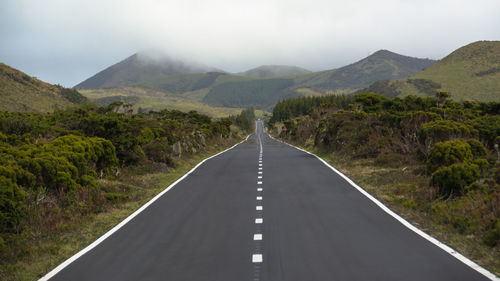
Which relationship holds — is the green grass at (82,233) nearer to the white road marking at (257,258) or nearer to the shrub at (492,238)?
the white road marking at (257,258)

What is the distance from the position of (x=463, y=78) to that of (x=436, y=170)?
121m

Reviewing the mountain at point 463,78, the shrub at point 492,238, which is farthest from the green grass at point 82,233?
the mountain at point 463,78

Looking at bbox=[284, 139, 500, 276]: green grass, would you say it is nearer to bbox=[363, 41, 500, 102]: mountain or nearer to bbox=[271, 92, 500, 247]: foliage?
bbox=[271, 92, 500, 247]: foliage

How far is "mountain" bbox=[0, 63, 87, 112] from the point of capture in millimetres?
73000

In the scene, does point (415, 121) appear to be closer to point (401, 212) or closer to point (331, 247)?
point (401, 212)

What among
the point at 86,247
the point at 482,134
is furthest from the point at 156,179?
the point at 482,134

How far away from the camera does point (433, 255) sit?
6469 millimetres

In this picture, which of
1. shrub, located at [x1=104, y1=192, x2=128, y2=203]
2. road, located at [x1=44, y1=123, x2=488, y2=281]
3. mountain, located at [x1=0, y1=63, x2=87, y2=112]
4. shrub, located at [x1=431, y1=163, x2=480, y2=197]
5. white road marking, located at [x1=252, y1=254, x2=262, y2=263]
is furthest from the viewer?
mountain, located at [x1=0, y1=63, x2=87, y2=112]

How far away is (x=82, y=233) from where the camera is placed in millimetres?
8406

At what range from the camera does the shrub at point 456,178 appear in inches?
405

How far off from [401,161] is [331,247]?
11768mm

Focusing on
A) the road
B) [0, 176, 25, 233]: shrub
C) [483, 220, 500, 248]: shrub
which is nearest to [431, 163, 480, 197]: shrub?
the road

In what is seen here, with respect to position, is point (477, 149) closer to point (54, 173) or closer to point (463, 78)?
point (54, 173)

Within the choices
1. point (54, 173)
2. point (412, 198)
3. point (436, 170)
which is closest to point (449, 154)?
point (436, 170)
